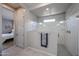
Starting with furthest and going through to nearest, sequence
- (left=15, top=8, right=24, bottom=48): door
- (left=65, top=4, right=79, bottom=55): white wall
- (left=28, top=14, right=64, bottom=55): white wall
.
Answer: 1. (left=15, top=8, right=24, bottom=48): door
2. (left=28, top=14, right=64, bottom=55): white wall
3. (left=65, top=4, right=79, bottom=55): white wall

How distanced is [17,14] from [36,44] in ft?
5.22

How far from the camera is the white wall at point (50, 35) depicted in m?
1.87

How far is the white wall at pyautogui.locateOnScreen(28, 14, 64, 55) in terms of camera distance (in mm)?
1869

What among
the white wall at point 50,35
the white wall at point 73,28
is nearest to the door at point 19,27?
the white wall at point 50,35

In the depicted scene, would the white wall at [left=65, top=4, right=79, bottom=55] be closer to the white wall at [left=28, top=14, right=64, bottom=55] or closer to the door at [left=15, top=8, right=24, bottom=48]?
the white wall at [left=28, top=14, right=64, bottom=55]

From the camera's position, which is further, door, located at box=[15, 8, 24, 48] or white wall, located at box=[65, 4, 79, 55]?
door, located at box=[15, 8, 24, 48]

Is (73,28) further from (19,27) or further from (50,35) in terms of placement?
(19,27)

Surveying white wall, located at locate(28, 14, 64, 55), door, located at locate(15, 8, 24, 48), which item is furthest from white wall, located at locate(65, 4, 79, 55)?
door, located at locate(15, 8, 24, 48)

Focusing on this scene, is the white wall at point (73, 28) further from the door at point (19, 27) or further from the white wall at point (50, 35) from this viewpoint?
the door at point (19, 27)

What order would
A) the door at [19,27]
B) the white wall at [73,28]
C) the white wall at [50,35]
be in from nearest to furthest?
1. the white wall at [73,28]
2. the white wall at [50,35]
3. the door at [19,27]

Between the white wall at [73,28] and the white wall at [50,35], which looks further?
the white wall at [50,35]

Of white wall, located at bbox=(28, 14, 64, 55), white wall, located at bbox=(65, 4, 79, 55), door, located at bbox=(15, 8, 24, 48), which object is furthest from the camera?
door, located at bbox=(15, 8, 24, 48)

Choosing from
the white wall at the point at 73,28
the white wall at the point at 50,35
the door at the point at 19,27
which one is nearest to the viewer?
the white wall at the point at 73,28

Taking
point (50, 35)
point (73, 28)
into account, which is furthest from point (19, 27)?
point (73, 28)
